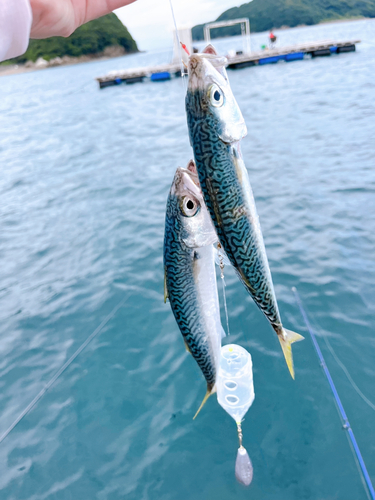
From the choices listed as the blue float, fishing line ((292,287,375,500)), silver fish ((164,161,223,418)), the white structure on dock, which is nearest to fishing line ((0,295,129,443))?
fishing line ((292,287,375,500))

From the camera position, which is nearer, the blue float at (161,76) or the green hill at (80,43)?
the blue float at (161,76)

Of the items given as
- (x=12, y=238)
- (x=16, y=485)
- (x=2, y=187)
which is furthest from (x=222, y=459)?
(x=2, y=187)

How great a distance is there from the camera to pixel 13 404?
6.08 m

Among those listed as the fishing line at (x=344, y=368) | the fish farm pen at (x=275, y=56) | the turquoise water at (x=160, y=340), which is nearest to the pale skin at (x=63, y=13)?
the turquoise water at (x=160, y=340)

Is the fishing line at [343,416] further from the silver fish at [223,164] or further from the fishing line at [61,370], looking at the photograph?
the fishing line at [61,370]

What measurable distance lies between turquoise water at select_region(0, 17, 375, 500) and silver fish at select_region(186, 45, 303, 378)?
138 inches

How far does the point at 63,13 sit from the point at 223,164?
3.62 ft

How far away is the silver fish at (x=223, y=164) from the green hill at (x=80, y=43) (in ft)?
459

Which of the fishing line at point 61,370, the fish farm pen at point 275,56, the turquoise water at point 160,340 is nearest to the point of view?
the turquoise water at point 160,340

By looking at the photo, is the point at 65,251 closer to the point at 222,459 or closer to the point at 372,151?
the point at 222,459

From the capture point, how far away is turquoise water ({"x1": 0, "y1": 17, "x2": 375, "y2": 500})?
479cm

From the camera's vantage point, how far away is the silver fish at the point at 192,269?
7.75 ft

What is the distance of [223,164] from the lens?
80.4 inches

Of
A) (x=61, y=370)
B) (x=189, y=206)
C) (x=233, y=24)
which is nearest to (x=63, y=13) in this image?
(x=189, y=206)
